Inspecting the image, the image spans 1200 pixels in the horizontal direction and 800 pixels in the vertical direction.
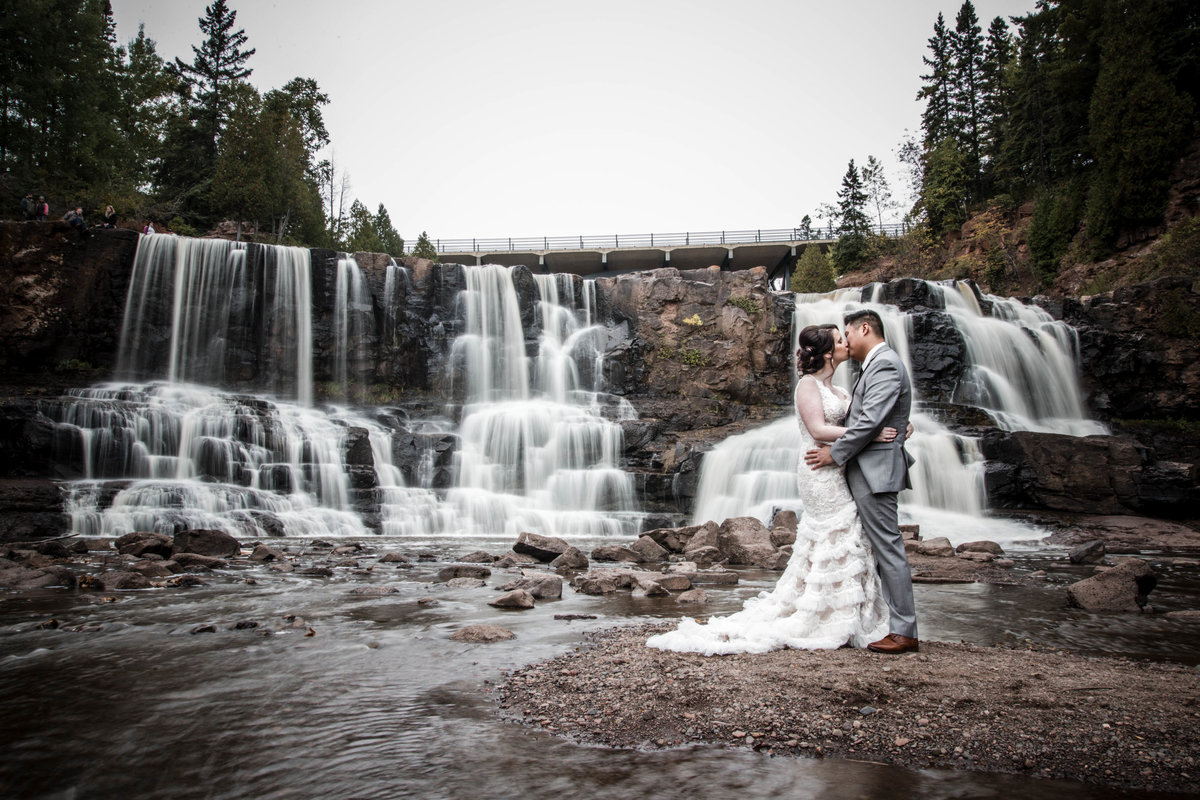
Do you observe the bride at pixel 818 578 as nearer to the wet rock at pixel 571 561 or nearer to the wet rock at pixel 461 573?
the wet rock at pixel 461 573

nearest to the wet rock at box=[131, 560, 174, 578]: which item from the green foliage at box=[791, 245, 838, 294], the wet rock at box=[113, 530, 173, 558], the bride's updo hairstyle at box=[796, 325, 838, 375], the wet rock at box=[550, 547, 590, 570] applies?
the wet rock at box=[113, 530, 173, 558]

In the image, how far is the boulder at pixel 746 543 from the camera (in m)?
10.6

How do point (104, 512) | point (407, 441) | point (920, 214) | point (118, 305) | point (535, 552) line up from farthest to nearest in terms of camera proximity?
point (920, 214) < point (118, 305) < point (407, 441) < point (104, 512) < point (535, 552)

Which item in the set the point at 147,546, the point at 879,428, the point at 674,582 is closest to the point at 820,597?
the point at 879,428

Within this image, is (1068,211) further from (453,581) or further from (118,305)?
(118,305)

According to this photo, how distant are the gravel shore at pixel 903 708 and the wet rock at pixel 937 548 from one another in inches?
255

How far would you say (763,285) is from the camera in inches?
1064

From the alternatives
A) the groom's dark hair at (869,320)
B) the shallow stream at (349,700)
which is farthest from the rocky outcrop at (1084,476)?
the groom's dark hair at (869,320)

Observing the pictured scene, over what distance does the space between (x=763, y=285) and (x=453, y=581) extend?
21170mm

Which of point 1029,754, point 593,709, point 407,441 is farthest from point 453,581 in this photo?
point 407,441

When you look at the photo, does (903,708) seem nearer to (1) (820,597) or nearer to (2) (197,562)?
(1) (820,597)

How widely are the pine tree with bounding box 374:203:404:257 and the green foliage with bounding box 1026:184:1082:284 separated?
38.9 m

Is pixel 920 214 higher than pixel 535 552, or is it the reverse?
pixel 920 214

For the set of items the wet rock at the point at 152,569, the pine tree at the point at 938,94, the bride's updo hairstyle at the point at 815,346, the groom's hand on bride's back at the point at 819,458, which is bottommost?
the wet rock at the point at 152,569
